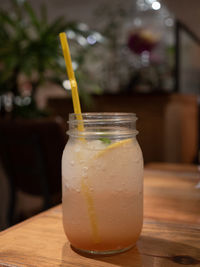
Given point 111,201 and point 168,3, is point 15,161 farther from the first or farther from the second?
point 111,201

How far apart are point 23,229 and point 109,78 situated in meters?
3.47

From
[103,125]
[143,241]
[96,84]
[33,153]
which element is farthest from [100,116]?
[96,84]

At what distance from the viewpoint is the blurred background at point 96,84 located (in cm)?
203

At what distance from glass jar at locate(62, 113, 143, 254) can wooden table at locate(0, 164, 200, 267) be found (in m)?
0.03

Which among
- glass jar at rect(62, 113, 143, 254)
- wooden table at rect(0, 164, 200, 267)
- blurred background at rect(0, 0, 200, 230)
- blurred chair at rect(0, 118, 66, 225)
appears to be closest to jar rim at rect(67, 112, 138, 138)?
glass jar at rect(62, 113, 143, 254)

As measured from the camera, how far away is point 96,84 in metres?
2.46

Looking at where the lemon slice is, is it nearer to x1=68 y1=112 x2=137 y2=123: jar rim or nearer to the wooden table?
x1=68 y1=112 x2=137 y2=123: jar rim

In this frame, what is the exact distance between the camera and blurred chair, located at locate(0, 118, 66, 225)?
197cm

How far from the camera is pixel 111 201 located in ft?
1.77

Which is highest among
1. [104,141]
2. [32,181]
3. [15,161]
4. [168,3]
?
[168,3]

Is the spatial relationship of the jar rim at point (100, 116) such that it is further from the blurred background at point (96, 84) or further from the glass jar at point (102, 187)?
the blurred background at point (96, 84)

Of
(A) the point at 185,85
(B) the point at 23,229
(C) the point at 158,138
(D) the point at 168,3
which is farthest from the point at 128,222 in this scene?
(A) the point at 185,85

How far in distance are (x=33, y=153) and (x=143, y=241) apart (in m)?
1.51

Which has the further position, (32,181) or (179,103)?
Result: (179,103)
